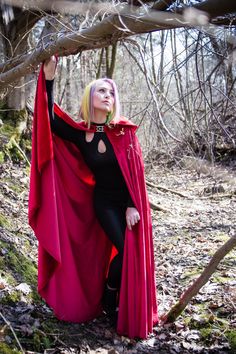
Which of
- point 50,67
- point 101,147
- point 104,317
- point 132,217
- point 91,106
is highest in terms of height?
point 50,67

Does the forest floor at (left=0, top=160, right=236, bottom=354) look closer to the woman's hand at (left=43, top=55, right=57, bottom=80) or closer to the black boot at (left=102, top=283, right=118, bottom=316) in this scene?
the black boot at (left=102, top=283, right=118, bottom=316)

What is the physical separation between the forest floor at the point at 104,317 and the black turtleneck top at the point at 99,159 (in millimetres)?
1155

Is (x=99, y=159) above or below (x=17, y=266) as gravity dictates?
above

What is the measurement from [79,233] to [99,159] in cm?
76

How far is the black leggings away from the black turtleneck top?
56mm

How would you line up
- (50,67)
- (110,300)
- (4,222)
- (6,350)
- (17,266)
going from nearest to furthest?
(6,350) < (50,67) < (110,300) < (17,266) < (4,222)

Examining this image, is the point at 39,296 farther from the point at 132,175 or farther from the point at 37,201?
the point at 132,175

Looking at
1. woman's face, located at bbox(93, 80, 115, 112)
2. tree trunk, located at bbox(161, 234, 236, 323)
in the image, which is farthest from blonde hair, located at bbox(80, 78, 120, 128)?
tree trunk, located at bbox(161, 234, 236, 323)

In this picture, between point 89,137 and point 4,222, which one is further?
point 4,222

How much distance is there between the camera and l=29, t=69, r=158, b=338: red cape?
138 inches

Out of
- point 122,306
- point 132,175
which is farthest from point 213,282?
point 132,175

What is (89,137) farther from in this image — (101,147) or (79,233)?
(79,233)

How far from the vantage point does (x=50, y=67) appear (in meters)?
3.45

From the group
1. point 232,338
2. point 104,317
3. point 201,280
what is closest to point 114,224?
point 201,280
